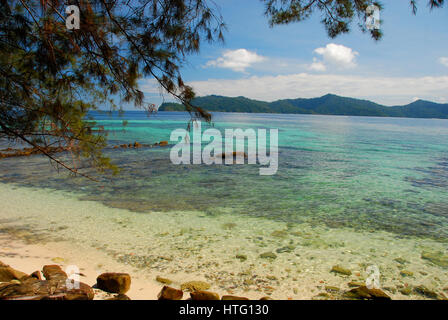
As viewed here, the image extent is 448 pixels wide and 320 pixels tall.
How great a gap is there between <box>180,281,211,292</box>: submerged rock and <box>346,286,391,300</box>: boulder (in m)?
2.05

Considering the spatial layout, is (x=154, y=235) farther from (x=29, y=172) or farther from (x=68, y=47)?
(x=29, y=172)

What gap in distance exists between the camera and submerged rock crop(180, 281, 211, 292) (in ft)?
13.1

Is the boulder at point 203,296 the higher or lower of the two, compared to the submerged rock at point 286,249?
higher

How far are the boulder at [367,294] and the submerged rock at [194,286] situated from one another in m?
2.05

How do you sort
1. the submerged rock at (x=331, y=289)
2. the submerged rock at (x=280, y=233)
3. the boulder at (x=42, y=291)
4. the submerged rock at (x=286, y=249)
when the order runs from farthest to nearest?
the submerged rock at (x=280, y=233) < the submerged rock at (x=286, y=249) < the submerged rock at (x=331, y=289) < the boulder at (x=42, y=291)

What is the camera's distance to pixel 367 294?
3.91m

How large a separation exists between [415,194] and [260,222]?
272 inches

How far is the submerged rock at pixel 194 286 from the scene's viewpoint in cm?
400

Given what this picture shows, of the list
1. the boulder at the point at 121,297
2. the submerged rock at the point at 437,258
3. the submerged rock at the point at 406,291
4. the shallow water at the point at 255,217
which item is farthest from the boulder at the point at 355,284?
the boulder at the point at 121,297

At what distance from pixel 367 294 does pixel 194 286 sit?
2.47m

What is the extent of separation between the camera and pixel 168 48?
16.0ft

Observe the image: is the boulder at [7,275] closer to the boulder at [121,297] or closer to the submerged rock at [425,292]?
the boulder at [121,297]

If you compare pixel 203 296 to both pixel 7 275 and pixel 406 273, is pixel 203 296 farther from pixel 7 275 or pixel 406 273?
pixel 406 273

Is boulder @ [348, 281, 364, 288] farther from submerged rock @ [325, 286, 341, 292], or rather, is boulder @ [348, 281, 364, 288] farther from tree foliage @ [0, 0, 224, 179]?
tree foliage @ [0, 0, 224, 179]
